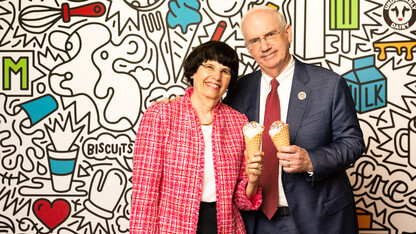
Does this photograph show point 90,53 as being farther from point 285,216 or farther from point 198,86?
point 285,216

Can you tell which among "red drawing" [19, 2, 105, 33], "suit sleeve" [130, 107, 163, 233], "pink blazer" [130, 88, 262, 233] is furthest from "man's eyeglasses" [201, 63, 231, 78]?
"red drawing" [19, 2, 105, 33]

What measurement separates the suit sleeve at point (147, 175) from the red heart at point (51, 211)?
5.41 ft

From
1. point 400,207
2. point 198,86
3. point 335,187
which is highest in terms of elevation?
point 198,86

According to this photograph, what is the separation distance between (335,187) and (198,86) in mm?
887

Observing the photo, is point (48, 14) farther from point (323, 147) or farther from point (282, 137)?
point (323, 147)

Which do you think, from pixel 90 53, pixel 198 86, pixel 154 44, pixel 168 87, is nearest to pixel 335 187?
pixel 198 86

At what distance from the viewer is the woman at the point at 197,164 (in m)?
1.60

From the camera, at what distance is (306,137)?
1.92 metres

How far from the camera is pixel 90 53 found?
9.68 feet

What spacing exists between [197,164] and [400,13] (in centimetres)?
216

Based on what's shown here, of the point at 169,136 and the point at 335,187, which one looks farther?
the point at 335,187

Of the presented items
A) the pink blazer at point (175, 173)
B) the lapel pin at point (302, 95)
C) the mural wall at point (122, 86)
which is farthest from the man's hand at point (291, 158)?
the mural wall at point (122, 86)

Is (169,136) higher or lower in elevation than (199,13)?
lower

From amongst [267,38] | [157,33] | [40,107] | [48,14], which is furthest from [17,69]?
[267,38]
